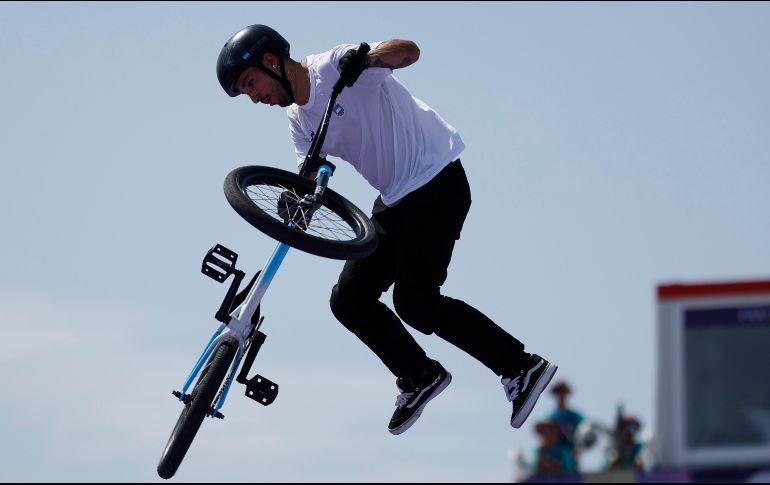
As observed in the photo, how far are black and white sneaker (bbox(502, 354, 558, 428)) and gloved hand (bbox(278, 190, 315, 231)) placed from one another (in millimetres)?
1628

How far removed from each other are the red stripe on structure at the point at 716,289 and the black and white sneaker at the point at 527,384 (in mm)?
4091

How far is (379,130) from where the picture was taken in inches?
304

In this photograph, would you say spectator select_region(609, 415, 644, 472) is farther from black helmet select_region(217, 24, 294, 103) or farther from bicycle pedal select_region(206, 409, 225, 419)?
black helmet select_region(217, 24, 294, 103)

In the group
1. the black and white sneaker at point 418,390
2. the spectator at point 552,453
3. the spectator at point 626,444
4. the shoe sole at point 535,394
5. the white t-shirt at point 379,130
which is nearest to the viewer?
the white t-shirt at point 379,130

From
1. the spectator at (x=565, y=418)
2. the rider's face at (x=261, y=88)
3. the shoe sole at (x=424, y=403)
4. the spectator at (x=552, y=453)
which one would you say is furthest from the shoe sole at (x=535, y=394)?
the rider's face at (x=261, y=88)

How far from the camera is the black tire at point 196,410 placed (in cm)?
745

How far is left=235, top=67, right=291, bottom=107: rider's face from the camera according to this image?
7.53 meters

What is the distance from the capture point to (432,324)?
7914 millimetres

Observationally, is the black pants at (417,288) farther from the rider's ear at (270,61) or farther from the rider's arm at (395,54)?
the rider's ear at (270,61)

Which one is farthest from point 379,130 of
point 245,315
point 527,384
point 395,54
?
point 527,384

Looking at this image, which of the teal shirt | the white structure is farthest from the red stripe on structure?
the teal shirt

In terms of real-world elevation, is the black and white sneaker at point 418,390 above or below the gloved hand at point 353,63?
below

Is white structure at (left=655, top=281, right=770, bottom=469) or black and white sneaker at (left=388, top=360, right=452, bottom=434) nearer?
white structure at (left=655, top=281, right=770, bottom=469)

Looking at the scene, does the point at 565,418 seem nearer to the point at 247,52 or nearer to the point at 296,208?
the point at 296,208
